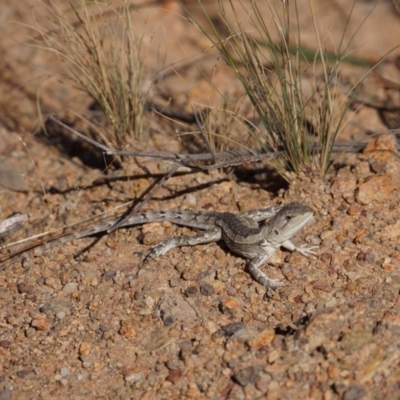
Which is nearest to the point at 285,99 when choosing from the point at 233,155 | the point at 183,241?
the point at 233,155

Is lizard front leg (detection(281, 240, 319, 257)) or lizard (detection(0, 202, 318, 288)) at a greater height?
lizard (detection(0, 202, 318, 288))

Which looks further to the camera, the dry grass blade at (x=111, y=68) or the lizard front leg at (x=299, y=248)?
the dry grass blade at (x=111, y=68)

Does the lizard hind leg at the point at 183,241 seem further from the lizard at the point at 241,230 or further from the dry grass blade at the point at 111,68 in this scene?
the dry grass blade at the point at 111,68

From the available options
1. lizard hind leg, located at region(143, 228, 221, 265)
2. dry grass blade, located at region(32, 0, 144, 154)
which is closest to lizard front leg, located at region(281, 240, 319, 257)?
lizard hind leg, located at region(143, 228, 221, 265)

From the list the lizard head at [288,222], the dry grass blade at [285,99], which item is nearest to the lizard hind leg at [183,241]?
the lizard head at [288,222]

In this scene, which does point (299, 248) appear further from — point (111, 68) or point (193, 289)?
point (111, 68)

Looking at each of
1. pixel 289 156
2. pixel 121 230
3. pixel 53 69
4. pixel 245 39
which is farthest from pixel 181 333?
pixel 53 69

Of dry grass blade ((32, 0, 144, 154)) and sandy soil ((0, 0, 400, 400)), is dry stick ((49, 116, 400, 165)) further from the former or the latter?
dry grass blade ((32, 0, 144, 154))
